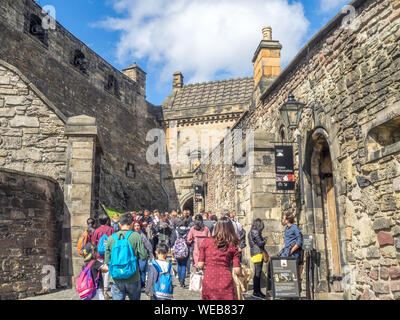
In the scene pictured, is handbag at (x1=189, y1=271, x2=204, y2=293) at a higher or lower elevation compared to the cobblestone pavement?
higher

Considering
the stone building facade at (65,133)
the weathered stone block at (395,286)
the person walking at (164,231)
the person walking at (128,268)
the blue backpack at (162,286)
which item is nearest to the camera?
the blue backpack at (162,286)

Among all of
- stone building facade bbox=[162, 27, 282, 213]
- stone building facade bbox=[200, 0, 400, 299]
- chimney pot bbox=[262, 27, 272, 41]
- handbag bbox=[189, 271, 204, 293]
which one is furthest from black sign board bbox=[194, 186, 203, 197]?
handbag bbox=[189, 271, 204, 293]

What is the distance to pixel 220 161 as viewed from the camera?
1758 cm

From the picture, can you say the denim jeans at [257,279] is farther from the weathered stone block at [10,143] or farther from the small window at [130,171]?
the small window at [130,171]

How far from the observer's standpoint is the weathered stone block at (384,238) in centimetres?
565

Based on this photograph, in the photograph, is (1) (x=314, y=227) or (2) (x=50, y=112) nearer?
(1) (x=314, y=227)

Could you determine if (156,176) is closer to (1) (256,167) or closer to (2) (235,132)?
(2) (235,132)

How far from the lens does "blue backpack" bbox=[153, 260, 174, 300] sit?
4.62 meters

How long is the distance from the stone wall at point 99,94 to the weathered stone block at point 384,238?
52.6ft

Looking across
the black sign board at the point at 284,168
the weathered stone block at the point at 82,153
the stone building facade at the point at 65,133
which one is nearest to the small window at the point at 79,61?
the stone building facade at the point at 65,133

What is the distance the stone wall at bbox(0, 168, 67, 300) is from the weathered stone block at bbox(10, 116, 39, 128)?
4.90 ft

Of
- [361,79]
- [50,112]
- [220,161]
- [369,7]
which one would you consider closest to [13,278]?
[50,112]

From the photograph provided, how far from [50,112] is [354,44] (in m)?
6.31

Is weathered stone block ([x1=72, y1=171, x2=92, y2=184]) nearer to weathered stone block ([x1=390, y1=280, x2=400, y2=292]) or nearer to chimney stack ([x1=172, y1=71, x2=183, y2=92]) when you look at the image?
weathered stone block ([x1=390, y1=280, x2=400, y2=292])
